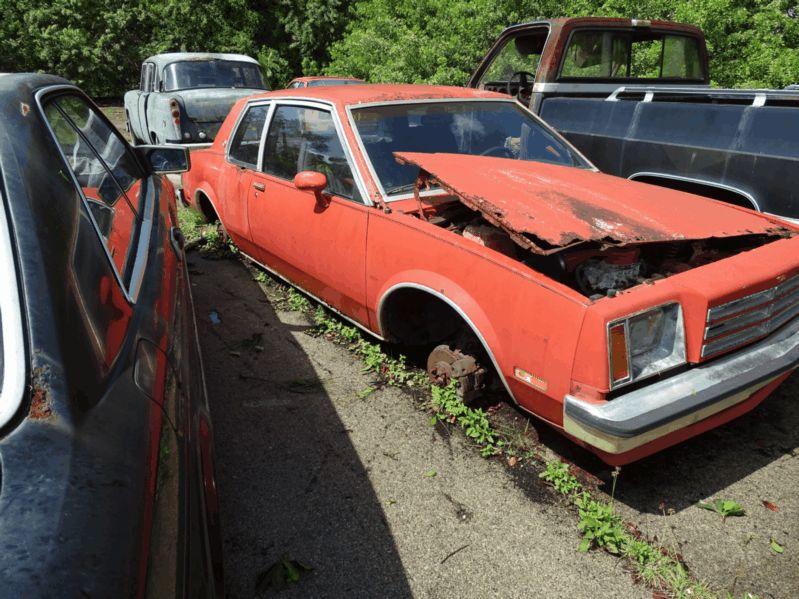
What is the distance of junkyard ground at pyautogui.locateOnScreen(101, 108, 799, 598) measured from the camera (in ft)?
7.08

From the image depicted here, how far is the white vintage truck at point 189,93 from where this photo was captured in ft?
28.4

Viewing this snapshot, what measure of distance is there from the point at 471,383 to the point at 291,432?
39.5 inches

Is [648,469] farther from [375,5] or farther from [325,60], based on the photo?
[325,60]

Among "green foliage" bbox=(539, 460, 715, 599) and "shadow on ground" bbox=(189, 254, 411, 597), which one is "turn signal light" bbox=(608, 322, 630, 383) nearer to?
"green foliage" bbox=(539, 460, 715, 599)

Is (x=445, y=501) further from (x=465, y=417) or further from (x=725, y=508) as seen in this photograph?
(x=725, y=508)

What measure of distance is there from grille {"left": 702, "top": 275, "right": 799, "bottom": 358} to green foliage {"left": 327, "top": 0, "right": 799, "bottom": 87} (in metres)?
7.33

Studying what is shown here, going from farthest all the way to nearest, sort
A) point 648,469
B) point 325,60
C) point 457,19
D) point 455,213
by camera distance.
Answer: point 325,60 → point 457,19 → point 455,213 → point 648,469

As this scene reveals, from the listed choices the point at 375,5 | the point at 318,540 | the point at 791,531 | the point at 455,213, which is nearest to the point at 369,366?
the point at 455,213

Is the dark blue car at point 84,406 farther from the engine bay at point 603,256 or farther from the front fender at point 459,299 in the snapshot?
the engine bay at point 603,256

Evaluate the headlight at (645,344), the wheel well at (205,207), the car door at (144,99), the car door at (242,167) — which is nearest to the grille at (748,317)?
the headlight at (645,344)

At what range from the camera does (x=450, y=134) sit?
A: 3.63 metres

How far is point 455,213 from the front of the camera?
3174 mm

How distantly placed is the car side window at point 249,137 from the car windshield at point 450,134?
3.74 feet

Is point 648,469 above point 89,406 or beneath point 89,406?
beneath
